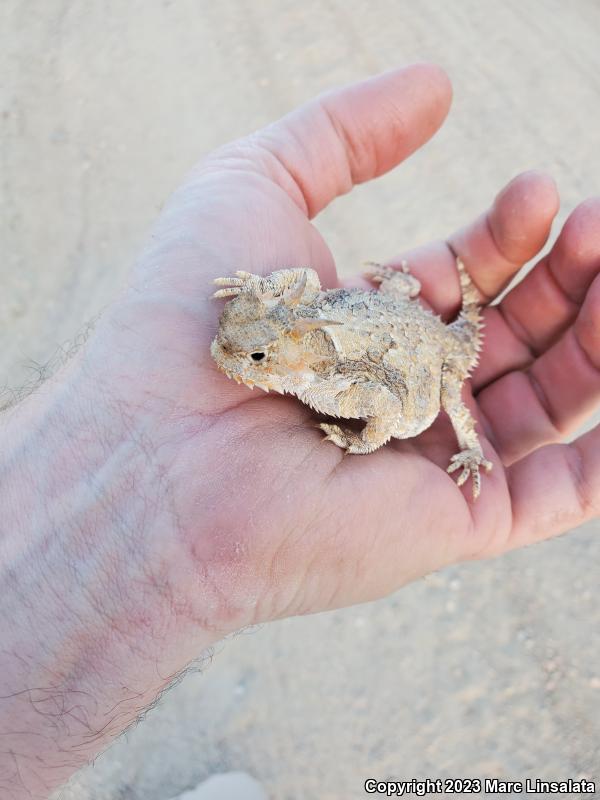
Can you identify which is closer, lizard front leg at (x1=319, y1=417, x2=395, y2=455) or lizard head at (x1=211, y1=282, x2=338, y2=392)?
lizard head at (x1=211, y1=282, x2=338, y2=392)

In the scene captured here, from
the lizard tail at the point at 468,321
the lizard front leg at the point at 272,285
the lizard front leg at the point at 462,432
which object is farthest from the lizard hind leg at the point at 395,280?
the lizard front leg at the point at 272,285

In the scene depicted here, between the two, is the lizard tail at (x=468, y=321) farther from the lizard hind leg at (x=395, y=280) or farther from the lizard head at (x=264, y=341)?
the lizard head at (x=264, y=341)

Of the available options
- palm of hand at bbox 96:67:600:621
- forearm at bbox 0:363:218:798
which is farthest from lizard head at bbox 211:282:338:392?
forearm at bbox 0:363:218:798

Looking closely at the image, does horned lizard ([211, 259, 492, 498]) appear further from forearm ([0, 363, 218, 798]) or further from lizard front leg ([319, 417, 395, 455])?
forearm ([0, 363, 218, 798])

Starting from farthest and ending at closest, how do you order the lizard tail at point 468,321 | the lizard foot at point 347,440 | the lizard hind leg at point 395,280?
the lizard hind leg at point 395,280
the lizard tail at point 468,321
the lizard foot at point 347,440

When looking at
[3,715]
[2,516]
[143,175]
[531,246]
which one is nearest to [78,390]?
[2,516]

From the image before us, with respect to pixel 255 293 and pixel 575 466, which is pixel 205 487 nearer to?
pixel 255 293
